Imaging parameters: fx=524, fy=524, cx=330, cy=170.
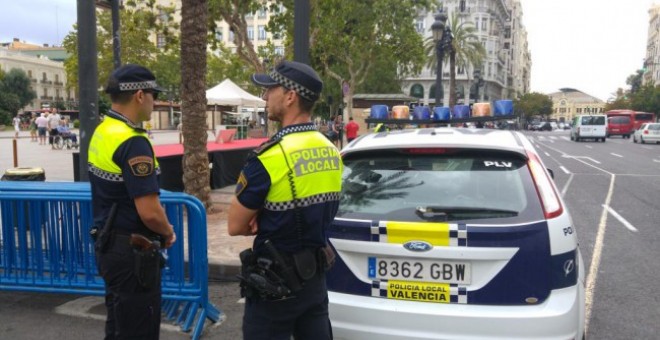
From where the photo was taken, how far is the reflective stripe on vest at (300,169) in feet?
6.89

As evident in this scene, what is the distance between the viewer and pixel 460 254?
8.72ft

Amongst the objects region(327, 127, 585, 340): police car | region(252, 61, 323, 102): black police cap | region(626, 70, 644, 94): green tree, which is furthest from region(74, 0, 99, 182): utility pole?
region(626, 70, 644, 94): green tree

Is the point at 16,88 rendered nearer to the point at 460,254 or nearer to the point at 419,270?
the point at 419,270

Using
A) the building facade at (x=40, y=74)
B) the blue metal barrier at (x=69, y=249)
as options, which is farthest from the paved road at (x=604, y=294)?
the building facade at (x=40, y=74)

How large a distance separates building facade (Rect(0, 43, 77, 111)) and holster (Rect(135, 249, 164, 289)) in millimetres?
97582

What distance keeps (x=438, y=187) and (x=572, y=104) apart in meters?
202

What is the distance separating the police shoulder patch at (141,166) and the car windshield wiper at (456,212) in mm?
1412

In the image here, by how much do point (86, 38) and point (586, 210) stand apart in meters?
8.58

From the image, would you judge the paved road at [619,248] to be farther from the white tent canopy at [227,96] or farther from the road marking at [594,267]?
the white tent canopy at [227,96]

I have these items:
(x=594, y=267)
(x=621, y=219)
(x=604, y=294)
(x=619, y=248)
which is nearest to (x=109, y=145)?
(x=604, y=294)

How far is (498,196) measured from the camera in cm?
288

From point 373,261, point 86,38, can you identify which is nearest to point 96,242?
point 373,261

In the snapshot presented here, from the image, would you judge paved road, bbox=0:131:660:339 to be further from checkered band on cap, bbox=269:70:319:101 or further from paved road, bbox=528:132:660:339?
checkered band on cap, bbox=269:70:319:101

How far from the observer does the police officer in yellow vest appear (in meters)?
2.11
